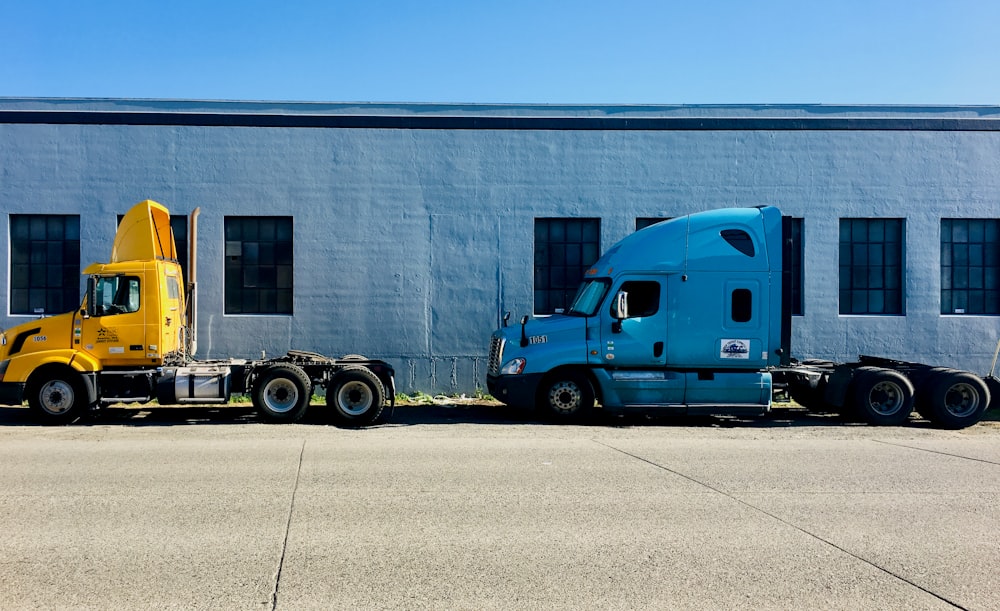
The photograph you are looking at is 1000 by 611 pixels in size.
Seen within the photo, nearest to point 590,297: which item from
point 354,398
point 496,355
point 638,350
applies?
point 638,350

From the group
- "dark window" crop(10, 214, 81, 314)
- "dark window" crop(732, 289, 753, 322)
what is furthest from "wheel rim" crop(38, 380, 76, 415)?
"dark window" crop(732, 289, 753, 322)

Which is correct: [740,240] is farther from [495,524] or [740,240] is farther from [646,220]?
[495,524]

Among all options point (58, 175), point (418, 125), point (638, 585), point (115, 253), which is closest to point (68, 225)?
point (58, 175)

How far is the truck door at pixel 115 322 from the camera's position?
12.8 metres

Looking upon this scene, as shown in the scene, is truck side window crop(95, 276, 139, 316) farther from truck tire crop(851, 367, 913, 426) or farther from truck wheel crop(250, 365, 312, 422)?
truck tire crop(851, 367, 913, 426)

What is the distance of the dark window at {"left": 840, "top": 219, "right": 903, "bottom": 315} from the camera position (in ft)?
57.8

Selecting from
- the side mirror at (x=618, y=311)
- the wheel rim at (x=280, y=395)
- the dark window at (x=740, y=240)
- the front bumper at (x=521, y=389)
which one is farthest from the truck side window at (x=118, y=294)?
the dark window at (x=740, y=240)

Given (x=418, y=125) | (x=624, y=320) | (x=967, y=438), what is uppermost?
(x=418, y=125)

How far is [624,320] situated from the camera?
13109 millimetres

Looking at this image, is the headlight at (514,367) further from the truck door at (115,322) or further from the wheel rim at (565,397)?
the truck door at (115,322)

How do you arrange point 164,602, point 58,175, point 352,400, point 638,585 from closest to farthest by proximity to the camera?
1. point 164,602
2. point 638,585
3. point 352,400
4. point 58,175

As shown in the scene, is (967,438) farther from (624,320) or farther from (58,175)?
(58,175)

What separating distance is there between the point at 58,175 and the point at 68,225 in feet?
3.58

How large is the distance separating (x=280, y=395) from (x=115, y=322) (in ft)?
9.79
